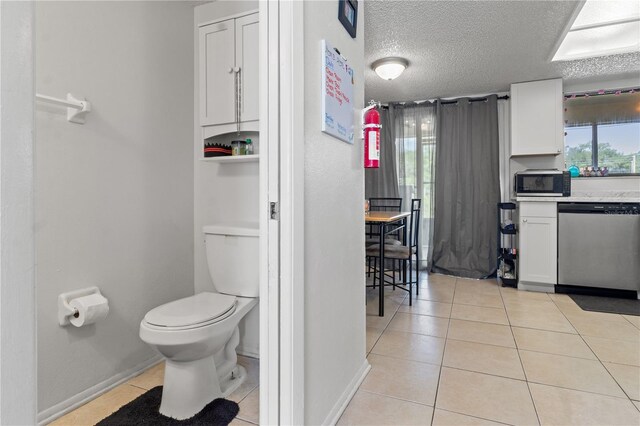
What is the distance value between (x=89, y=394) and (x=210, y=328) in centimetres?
80

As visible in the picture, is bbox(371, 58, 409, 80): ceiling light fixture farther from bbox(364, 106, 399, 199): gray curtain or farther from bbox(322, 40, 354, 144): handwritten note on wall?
bbox(322, 40, 354, 144): handwritten note on wall

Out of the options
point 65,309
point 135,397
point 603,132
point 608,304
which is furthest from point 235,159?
point 603,132

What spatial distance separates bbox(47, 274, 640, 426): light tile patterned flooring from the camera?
156cm

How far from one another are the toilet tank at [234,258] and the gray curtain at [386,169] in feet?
9.87

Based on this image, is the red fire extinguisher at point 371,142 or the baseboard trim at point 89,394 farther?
the red fire extinguisher at point 371,142

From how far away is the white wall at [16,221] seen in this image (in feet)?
1.50

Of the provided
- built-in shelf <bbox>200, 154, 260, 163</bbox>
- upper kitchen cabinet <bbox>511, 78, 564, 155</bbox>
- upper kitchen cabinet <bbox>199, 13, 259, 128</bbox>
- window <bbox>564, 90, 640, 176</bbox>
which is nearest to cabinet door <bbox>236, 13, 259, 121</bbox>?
upper kitchen cabinet <bbox>199, 13, 259, 128</bbox>

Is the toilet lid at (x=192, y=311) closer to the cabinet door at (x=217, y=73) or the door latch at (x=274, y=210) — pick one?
the door latch at (x=274, y=210)

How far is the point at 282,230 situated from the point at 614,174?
4402 mm

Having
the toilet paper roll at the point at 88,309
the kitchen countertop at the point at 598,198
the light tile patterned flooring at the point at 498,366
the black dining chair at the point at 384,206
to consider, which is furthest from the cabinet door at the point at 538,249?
the toilet paper roll at the point at 88,309

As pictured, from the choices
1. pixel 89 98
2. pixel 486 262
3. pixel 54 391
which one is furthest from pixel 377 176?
pixel 54 391

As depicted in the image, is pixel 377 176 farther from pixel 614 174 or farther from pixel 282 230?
→ pixel 282 230

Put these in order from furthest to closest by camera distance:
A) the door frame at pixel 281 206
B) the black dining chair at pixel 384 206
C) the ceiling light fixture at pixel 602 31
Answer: the black dining chair at pixel 384 206 < the ceiling light fixture at pixel 602 31 < the door frame at pixel 281 206

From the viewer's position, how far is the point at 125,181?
192 centimetres
